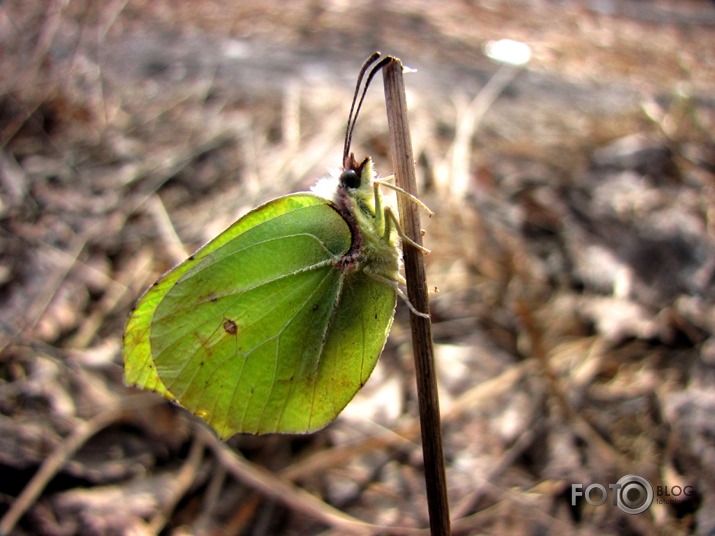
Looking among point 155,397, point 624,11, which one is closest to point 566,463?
point 155,397

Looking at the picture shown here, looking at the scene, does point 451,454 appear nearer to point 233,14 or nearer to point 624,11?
point 233,14

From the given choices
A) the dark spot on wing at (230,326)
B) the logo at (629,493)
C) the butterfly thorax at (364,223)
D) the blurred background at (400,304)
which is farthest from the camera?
the blurred background at (400,304)

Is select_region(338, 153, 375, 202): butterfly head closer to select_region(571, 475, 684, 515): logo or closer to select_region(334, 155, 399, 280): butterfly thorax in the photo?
select_region(334, 155, 399, 280): butterfly thorax

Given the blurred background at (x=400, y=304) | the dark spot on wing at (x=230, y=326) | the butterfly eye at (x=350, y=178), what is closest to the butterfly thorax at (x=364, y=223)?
the butterfly eye at (x=350, y=178)

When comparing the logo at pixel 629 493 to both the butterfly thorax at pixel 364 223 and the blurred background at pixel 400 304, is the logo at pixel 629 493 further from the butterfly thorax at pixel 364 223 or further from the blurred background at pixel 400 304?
the butterfly thorax at pixel 364 223

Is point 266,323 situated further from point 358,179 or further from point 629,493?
point 629,493

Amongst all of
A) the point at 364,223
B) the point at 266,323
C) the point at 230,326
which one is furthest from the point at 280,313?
the point at 364,223
